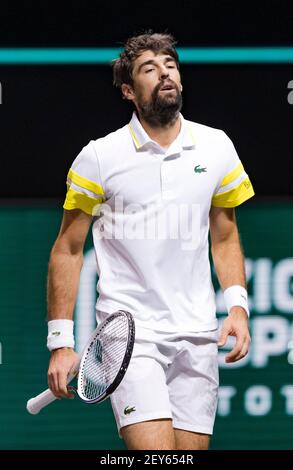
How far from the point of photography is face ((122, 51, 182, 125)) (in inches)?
164

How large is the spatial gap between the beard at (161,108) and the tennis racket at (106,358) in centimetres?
73

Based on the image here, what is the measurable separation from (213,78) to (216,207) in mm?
1615

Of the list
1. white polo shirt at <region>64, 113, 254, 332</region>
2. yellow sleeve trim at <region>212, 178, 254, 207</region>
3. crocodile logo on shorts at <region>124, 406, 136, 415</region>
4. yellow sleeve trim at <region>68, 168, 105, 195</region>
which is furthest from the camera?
yellow sleeve trim at <region>212, 178, 254, 207</region>

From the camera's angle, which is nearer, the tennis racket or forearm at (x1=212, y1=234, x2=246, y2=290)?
the tennis racket

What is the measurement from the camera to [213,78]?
5762mm

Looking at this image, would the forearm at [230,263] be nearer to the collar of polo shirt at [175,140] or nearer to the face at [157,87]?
the collar of polo shirt at [175,140]

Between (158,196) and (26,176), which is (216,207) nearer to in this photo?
(158,196)

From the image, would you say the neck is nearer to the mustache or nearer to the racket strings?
the mustache

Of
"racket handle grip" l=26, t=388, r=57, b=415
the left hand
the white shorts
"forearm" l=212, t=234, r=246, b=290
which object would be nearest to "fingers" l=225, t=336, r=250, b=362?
the left hand

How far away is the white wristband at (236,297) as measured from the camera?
4191 mm

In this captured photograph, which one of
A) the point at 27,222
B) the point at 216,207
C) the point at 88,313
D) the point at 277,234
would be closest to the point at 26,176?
the point at 27,222

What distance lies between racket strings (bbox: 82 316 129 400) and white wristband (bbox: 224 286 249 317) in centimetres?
49

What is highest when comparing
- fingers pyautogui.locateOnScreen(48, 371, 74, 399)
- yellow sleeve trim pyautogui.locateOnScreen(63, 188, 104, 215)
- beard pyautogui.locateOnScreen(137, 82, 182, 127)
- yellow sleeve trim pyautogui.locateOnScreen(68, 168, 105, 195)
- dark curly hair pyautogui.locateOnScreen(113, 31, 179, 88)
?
dark curly hair pyautogui.locateOnScreen(113, 31, 179, 88)
